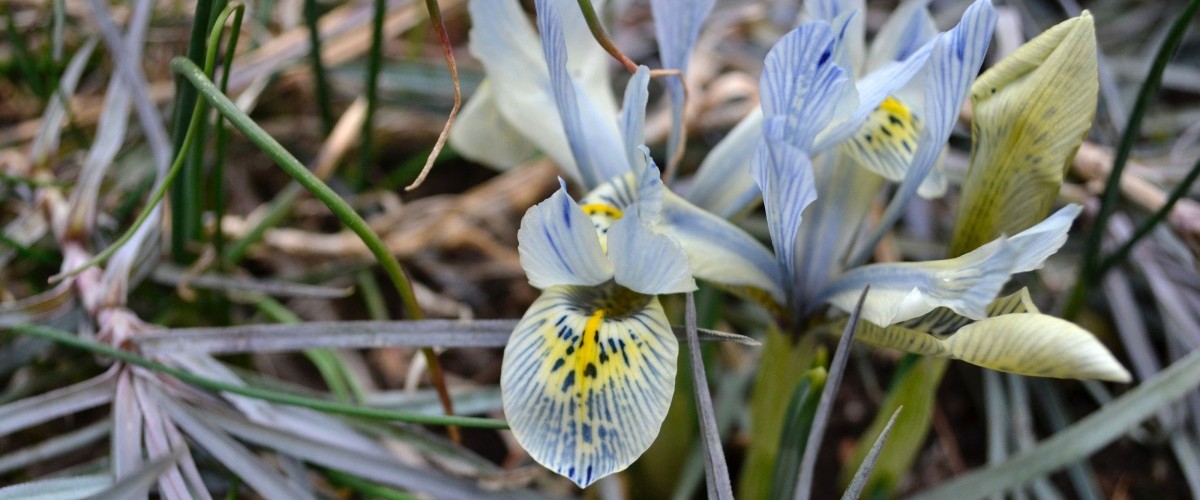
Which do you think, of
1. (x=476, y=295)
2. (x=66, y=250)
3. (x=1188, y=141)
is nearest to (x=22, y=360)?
(x=66, y=250)

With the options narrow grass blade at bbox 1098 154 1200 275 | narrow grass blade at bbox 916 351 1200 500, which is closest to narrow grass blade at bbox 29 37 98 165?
narrow grass blade at bbox 916 351 1200 500

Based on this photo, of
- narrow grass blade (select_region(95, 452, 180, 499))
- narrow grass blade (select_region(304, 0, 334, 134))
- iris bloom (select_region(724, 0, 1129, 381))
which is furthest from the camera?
narrow grass blade (select_region(304, 0, 334, 134))

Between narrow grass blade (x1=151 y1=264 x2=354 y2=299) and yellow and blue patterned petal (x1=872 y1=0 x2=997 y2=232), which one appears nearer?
yellow and blue patterned petal (x1=872 y1=0 x2=997 y2=232)

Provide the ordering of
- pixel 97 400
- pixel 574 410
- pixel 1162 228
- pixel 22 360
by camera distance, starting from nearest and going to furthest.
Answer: pixel 574 410
pixel 97 400
pixel 22 360
pixel 1162 228

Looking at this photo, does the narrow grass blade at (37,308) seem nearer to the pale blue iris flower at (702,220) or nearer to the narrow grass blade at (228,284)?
the narrow grass blade at (228,284)

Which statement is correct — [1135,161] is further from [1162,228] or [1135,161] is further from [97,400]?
[97,400]

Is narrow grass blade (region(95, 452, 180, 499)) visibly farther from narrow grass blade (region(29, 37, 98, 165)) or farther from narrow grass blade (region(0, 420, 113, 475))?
narrow grass blade (region(29, 37, 98, 165))

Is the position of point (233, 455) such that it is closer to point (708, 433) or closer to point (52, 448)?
point (52, 448)
